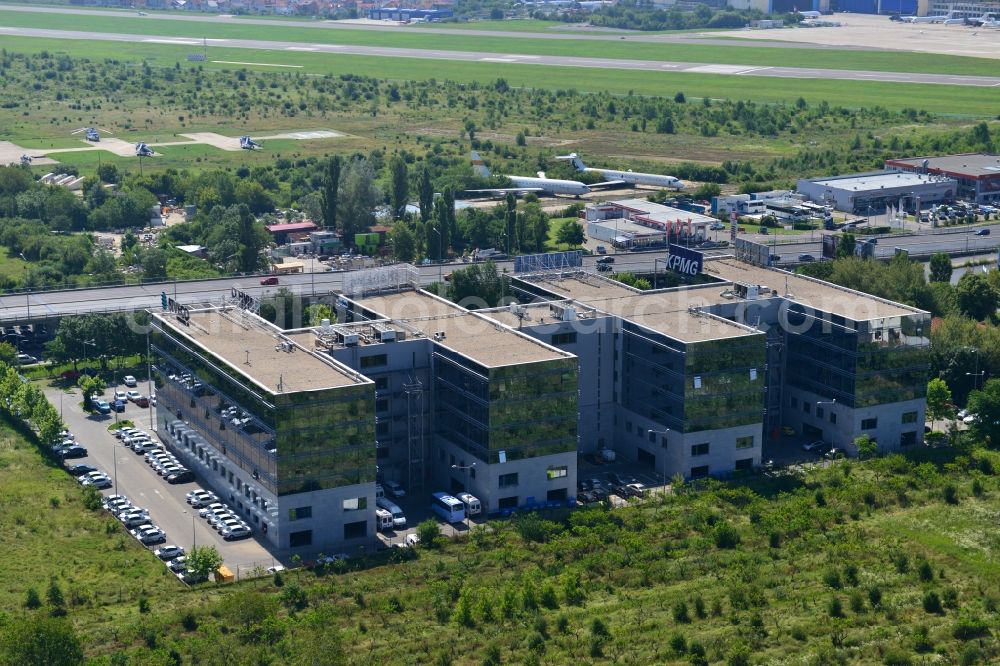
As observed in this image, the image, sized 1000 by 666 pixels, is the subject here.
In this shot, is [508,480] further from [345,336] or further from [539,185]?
[539,185]

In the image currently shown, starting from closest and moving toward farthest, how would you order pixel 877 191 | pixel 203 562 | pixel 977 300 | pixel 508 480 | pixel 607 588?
pixel 607 588 < pixel 203 562 < pixel 508 480 < pixel 977 300 < pixel 877 191

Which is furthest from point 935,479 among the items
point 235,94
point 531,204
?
point 235,94

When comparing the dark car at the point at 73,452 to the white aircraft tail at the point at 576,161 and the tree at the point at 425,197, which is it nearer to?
the tree at the point at 425,197

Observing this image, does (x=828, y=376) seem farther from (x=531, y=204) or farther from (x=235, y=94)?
(x=235, y=94)

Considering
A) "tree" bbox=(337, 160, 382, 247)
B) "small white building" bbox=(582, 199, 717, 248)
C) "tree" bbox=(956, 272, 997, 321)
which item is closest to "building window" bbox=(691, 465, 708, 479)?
"tree" bbox=(956, 272, 997, 321)

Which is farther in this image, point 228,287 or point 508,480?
point 228,287

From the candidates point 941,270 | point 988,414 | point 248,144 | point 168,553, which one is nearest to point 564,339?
point 988,414
